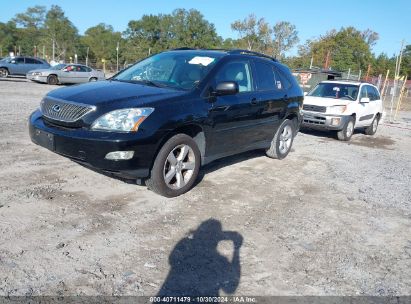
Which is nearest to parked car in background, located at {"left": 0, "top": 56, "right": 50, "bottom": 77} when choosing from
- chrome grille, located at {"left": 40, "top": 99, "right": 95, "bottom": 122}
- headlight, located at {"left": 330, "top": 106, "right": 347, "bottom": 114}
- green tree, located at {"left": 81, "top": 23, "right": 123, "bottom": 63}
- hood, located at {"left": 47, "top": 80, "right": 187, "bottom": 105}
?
headlight, located at {"left": 330, "top": 106, "right": 347, "bottom": 114}

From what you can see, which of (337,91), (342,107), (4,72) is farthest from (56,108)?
(4,72)

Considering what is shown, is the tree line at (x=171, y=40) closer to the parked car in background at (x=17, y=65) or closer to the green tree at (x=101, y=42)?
the green tree at (x=101, y=42)

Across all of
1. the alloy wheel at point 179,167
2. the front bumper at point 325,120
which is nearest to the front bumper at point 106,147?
the alloy wheel at point 179,167

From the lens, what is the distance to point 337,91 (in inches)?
451

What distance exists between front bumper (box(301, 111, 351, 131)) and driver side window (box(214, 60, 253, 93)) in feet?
17.1

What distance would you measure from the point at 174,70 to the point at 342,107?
6.66 m

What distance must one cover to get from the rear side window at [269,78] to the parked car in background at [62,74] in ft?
57.9

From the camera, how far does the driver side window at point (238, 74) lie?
5.27 metres

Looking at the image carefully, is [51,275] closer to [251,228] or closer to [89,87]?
[251,228]

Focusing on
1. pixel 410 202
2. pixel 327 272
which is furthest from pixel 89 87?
pixel 410 202

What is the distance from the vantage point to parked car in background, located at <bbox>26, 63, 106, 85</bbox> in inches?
862

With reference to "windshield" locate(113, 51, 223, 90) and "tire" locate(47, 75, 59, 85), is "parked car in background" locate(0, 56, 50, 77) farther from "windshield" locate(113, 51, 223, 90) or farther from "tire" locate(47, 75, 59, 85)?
"windshield" locate(113, 51, 223, 90)

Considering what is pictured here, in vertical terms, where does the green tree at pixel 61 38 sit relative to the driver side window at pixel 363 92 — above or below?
above

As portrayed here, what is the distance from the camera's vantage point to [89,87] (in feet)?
16.1
